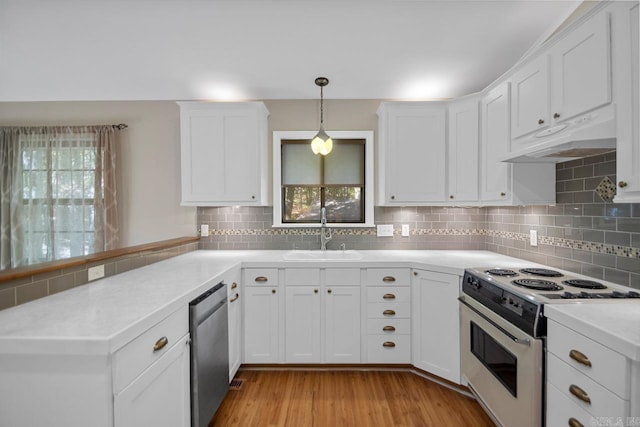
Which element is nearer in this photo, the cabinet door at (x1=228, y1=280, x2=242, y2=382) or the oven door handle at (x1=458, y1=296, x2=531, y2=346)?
the oven door handle at (x1=458, y1=296, x2=531, y2=346)

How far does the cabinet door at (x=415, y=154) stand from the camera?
8.64 ft

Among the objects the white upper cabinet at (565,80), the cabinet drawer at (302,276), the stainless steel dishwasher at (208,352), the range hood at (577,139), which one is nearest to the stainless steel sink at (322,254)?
the cabinet drawer at (302,276)

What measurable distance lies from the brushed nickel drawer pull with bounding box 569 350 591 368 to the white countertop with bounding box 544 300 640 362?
0.09 meters

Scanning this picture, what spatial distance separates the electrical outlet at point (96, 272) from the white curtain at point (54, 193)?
162 centimetres

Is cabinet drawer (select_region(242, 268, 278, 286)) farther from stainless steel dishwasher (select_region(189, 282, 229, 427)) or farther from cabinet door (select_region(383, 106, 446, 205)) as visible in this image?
cabinet door (select_region(383, 106, 446, 205))

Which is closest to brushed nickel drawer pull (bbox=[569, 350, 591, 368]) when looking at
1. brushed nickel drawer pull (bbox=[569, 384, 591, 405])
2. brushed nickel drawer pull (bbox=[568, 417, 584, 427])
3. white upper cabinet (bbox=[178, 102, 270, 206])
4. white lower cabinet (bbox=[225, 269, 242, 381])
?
brushed nickel drawer pull (bbox=[569, 384, 591, 405])

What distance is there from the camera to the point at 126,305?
1247 mm

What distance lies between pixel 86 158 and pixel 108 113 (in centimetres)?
58

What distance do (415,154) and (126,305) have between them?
2515 mm

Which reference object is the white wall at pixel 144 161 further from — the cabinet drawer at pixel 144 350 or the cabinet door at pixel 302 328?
the cabinet drawer at pixel 144 350

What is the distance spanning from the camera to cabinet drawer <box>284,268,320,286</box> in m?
2.36

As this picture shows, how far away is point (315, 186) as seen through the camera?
303 cm

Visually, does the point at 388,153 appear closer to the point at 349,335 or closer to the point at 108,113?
the point at 349,335

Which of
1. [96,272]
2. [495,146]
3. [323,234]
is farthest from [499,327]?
[96,272]
